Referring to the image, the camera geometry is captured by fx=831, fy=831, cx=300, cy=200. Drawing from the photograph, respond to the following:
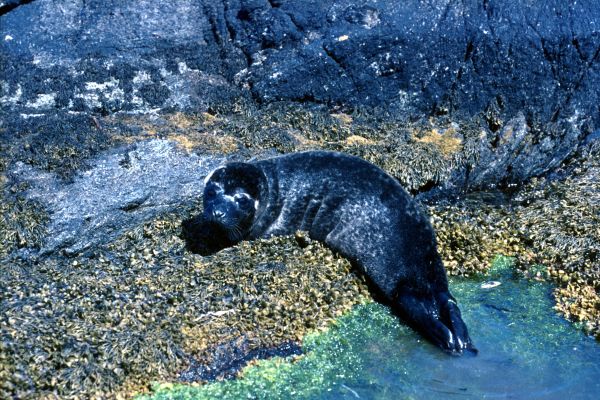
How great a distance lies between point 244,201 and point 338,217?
0.76 meters

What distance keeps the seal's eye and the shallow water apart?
4.01 ft

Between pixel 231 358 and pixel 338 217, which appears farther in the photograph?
pixel 338 217

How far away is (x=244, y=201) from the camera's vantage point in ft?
21.7

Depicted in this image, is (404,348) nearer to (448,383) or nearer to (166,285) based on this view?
(448,383)

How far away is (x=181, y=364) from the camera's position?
5434mm

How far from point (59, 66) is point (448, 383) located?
5357 mm

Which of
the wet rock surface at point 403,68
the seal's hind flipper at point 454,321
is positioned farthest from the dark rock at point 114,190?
the seal's hind flipper at point 454,321

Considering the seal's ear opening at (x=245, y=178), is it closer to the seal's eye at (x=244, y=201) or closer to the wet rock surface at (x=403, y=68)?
the seal's eye at (x=244, y=201)

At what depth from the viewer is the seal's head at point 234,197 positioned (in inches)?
257

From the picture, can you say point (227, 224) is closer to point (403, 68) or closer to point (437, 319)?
point (437, 319)

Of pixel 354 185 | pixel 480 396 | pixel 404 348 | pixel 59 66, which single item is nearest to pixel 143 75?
pixel 59 66

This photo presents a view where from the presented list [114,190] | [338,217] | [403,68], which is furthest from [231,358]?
[403,68]

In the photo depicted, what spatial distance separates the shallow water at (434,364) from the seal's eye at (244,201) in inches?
48.2

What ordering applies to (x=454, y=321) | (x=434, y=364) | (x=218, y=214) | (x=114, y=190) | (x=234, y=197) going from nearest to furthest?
1. (x=434, y=364)
2. (x=454, y=321)
3. (x=218, y=214)
4. (x=234, y=197)
5. (x=114, y=190)
